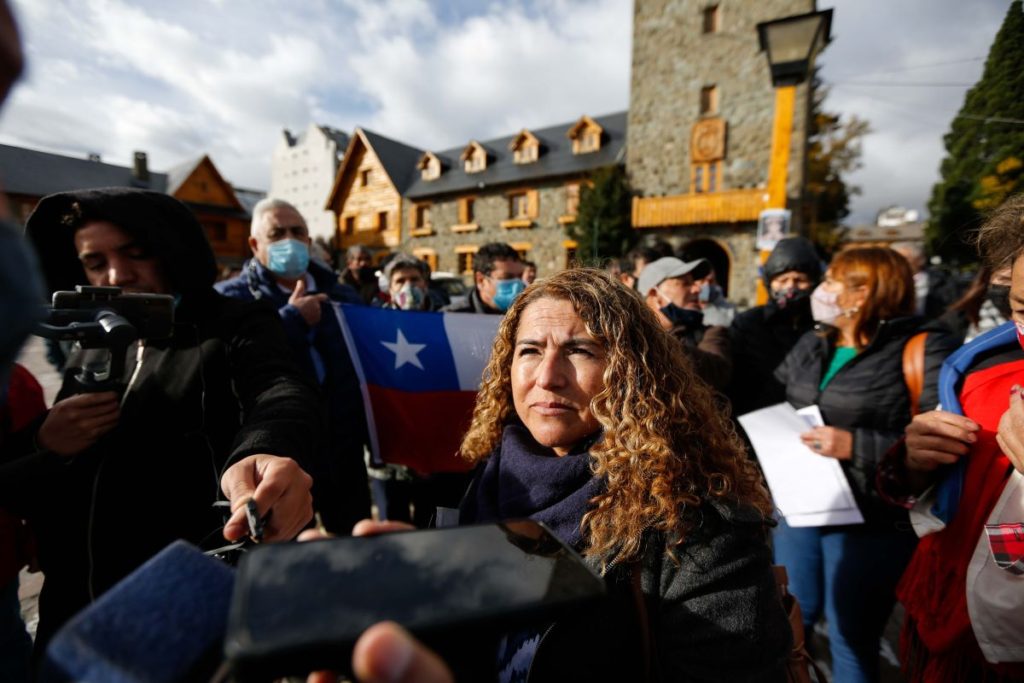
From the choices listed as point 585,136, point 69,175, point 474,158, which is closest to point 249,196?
point 69,175

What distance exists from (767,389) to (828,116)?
23346 millimetres

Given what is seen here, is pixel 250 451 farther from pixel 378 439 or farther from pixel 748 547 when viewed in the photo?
pixel 378 439

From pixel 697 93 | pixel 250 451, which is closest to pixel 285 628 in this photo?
pixel 250 451

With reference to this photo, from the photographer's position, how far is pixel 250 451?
1.17 metres

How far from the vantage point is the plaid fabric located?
4.02 feet

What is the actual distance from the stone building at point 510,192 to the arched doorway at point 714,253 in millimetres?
4896

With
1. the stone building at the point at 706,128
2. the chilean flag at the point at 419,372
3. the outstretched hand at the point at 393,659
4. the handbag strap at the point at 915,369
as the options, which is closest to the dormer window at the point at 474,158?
the stone building at the point at 706,128

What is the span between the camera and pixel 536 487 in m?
1.30

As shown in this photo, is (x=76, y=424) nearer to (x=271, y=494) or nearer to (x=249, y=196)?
(x=271, y=494)

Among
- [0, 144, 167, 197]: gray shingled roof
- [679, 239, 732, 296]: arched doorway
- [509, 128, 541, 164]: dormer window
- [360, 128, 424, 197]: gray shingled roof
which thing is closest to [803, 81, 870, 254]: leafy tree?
[679, 239, 732, 296]: arched doorway

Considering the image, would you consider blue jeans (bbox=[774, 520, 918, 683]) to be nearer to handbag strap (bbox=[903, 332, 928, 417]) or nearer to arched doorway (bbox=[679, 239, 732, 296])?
handbag strap (bbox=[903, 332, 928, 417])

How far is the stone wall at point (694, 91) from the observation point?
50.9 ft

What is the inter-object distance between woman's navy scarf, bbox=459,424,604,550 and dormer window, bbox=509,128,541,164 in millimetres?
22553

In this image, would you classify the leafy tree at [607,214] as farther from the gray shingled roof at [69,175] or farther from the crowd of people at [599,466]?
the gray shingled roof at [69,175]
